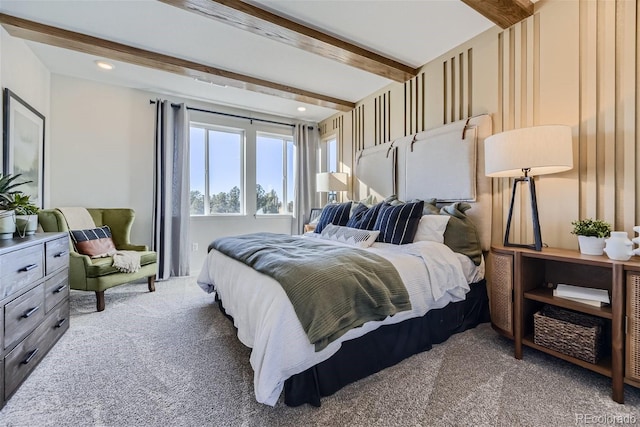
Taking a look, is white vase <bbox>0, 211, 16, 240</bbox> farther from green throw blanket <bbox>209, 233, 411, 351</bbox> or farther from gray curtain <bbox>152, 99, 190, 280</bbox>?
gray curtain <bbox>152, 99, 190, 280</bbox>

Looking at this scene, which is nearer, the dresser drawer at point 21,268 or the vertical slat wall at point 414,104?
the dresser drawer at point 21,268

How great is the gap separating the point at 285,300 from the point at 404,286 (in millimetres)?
816

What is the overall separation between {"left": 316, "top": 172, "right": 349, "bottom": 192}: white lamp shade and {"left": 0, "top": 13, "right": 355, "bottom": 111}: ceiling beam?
1114mm

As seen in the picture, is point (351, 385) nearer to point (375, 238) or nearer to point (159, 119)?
point (375, 238)

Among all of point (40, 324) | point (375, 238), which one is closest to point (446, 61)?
point (375, 238)

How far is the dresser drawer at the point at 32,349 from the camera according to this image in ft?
4.99

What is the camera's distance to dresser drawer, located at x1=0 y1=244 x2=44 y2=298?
1.52 meters

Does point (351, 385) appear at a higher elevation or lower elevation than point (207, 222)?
lower

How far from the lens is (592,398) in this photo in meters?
1.51

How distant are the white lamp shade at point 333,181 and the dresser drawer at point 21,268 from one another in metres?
3.14

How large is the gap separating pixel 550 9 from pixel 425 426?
2.98 m

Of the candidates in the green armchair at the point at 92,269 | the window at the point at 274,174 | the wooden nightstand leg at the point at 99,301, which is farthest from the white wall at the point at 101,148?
the window at the point at 274,174

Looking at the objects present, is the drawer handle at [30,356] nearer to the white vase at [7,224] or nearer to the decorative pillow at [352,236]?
the white vase at [7,224]

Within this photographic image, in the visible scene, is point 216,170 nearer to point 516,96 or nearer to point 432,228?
point 432,228
